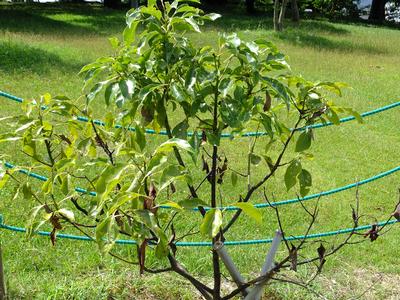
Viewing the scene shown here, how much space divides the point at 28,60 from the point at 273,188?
550 cm

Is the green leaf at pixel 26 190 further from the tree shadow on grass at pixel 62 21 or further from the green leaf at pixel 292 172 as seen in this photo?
the tree shadow on grass at pixel 62 21

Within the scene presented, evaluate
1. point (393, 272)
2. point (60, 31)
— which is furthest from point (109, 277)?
point (60, 31)

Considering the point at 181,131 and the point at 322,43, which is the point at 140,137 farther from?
the point at 322,43

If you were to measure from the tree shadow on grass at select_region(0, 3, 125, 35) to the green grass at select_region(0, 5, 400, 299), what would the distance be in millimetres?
181

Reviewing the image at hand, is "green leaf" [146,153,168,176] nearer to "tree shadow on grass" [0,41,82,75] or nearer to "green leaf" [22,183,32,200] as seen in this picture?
"green leaf" [22,183,32,200]

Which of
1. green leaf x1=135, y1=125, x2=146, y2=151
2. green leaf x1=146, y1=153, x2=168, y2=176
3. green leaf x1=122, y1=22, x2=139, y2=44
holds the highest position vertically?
green leaf x1=122, y1=22, x2=139, y2=44

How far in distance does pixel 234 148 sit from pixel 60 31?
8.96 m

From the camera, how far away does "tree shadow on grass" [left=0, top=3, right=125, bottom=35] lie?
46.4 ft

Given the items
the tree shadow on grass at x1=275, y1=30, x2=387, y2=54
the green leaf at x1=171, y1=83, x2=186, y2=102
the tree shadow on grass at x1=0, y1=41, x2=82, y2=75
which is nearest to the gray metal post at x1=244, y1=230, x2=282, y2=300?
the green leaf at x1=171, y1=83, x2=186, y2=102

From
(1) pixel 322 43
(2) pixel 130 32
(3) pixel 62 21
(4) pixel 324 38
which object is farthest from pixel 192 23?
(3) pixel 62 21

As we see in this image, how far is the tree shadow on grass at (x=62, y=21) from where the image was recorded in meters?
14.1

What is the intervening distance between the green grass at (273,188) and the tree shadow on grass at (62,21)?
0.18 meters

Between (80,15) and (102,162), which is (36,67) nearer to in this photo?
(102,162)

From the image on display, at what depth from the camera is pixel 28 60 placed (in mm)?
9242
